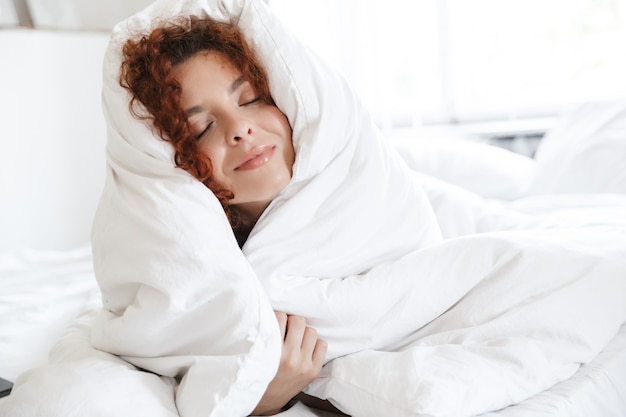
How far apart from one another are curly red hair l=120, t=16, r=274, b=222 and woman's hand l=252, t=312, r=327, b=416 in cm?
25

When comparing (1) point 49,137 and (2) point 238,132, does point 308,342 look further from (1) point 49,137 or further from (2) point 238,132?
(1) point 49,137

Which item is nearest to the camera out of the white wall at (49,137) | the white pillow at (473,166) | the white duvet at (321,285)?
the white duvet at (321,285)

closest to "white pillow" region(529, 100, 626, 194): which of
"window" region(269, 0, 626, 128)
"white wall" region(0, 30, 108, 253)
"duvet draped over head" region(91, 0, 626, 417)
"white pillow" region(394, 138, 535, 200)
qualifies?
"white pillow" region(394, 138, 535, 200)

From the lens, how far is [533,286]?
3.22ft

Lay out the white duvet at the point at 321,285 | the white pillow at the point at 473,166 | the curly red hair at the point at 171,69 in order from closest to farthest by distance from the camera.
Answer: the white duvet at the point at 321,285, the curly red hair at the point at 171,69, the white pillow at the point at 473,166

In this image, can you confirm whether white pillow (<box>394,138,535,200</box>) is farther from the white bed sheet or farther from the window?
the white bed sheet

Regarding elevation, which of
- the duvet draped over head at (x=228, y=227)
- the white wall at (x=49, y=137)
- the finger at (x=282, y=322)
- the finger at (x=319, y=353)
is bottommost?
the white wall at (x=49, y=137)

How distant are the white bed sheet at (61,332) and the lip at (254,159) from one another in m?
0.36

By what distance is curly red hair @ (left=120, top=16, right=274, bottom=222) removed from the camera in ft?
3.49

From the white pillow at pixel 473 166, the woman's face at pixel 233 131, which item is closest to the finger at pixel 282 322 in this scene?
the woman's face at pixel 233 131

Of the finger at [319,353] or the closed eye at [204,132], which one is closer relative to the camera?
the finger at [319,353]

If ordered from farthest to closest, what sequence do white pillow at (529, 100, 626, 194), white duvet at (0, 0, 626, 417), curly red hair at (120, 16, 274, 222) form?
white pillow at (529, 100, 626, 194) → curly red hair at (120, 16, 274, 222) → white duvet at (0, 0, 626, 417)

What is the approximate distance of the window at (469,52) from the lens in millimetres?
2506

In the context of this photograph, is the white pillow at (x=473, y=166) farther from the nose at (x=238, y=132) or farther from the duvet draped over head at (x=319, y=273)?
the nose at (x=238, y=132)
